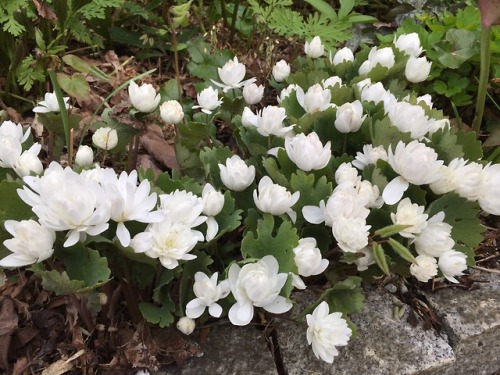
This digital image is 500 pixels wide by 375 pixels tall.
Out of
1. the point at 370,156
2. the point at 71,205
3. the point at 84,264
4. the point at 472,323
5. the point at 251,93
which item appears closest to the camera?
the point at 71,205

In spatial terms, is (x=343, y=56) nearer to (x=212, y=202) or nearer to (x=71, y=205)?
(x=212, y=202)

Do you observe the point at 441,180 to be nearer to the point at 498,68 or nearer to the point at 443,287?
the point at 443,287

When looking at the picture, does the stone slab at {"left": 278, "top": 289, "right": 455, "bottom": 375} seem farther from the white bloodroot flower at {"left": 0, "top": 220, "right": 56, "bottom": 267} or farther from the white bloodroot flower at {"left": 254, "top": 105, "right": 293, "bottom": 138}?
the white bloodroot flower at {"left": 0, "top": 220, "right": 56, "bottom": 267}

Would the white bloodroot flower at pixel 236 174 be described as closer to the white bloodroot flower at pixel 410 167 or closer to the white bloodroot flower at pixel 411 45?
the white bloodroot flower at pixel 410 167

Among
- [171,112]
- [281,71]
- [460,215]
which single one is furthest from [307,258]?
[281,71]

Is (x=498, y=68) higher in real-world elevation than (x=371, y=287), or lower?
higher

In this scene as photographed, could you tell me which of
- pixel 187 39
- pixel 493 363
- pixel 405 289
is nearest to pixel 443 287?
pixel 405 289

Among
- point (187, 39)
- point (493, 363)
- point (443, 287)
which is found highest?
point (187, 39)
